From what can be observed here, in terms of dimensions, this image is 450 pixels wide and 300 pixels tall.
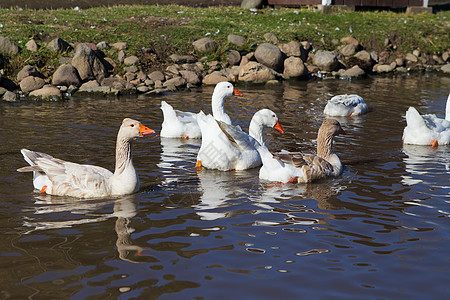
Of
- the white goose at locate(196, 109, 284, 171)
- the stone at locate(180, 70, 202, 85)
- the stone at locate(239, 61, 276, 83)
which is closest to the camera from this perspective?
the white goose at locate(196, 109, 284, 171)

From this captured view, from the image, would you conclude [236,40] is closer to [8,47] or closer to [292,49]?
[292,49]

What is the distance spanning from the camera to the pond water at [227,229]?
518 cm

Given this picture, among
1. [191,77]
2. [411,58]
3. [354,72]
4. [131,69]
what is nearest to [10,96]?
[131,69]

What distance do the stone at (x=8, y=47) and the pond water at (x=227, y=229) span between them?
296 inches

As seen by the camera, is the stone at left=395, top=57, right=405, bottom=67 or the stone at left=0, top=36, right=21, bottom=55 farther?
the stone at left=395, top=57, right=405, bottom=67

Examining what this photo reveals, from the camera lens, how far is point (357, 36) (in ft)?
83.4

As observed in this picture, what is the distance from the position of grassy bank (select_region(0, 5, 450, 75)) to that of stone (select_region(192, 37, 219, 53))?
0.83 ft

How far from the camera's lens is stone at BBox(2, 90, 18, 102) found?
631 inches

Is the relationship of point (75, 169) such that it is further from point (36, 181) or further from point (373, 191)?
point (373, 191)

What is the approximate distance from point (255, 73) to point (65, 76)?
6.70 m

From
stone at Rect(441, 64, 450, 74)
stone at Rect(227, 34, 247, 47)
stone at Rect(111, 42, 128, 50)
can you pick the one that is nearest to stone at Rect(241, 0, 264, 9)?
stone at Rect(227, 34, 247, 47)

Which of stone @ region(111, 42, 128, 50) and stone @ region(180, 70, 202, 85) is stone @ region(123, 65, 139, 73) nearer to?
stone @ region(111, 42, 128, 50)

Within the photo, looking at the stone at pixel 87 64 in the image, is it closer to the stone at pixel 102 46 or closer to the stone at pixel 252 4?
the stone at pixel 102 46

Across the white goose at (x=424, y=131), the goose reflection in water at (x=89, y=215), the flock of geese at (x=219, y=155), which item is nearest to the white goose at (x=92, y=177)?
the flock of geese at (x=219, y=155)
